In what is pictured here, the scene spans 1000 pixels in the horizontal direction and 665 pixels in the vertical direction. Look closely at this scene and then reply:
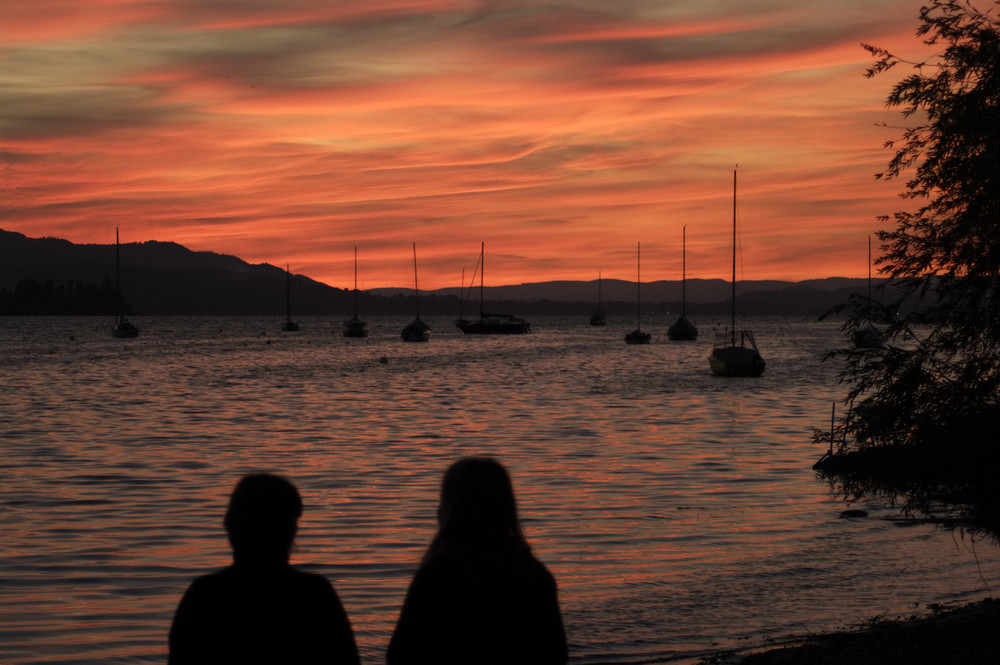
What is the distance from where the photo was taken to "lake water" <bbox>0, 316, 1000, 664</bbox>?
13.2 m

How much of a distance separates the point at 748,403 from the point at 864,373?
41.2 metres

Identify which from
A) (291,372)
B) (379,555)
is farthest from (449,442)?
(291,372)

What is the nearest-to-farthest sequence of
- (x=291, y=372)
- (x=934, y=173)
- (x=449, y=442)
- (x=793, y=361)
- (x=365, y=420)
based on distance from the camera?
1. (x=934, y=173)
2. (x=449, y=442)
3. (x=365, y=420)
4. (x=291, y=372)
5. (x=793, y=361)

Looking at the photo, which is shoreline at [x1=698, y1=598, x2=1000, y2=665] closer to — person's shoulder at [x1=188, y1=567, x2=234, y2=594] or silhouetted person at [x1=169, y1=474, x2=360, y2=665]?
silhouetted person at [x1=169, y1=474, x2=360, y2=665]

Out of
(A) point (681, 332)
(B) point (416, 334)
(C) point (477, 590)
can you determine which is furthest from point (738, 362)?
(B) point (416, 334)

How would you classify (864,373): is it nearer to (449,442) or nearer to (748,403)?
(449,442)

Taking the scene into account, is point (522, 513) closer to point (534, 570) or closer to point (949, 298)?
point (949, 298)

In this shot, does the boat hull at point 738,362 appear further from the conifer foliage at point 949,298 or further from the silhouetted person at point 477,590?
the silhouetted person at point 477,590

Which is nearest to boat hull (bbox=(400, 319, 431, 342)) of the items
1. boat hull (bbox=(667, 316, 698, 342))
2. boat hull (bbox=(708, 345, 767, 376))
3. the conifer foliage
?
boat hull (bbox=(667, 316, 698, 342))

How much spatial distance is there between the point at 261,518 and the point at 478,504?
0.81m

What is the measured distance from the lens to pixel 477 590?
4238mm

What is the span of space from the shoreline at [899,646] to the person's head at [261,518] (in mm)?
7405

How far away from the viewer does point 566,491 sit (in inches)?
938

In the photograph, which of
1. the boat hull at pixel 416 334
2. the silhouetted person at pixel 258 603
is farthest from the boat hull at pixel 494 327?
the silhouetted person at pixel 258 603
